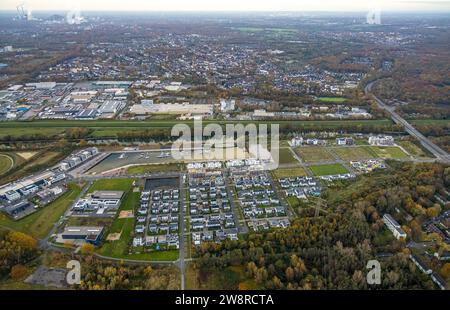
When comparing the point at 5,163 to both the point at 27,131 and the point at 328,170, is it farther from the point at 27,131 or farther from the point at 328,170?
the point at 328,170

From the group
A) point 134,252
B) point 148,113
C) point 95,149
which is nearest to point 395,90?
point 148,113

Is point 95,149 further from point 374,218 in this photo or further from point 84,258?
point 374,218

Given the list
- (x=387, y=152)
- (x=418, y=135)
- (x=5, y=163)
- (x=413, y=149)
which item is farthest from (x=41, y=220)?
(x=418, y=135)

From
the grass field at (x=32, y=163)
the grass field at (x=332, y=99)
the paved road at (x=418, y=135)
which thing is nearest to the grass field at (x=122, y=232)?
the grass field at (x=32, y=163)

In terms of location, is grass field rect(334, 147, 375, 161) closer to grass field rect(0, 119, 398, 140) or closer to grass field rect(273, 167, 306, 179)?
grass field rect(273, 167, 306, 179)

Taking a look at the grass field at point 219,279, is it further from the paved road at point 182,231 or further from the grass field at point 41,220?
the grass field at point 41,220

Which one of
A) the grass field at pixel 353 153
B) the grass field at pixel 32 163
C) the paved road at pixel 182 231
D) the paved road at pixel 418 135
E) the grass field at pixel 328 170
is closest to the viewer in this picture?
the paved road at pixel 182 231
